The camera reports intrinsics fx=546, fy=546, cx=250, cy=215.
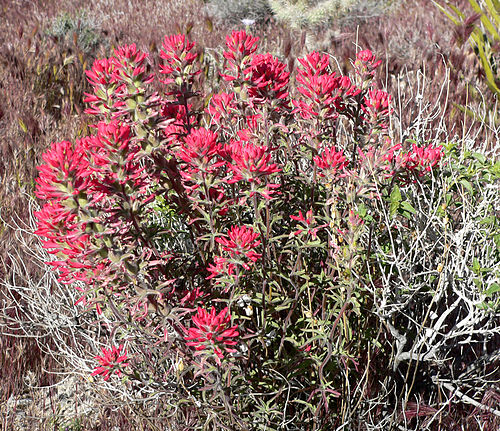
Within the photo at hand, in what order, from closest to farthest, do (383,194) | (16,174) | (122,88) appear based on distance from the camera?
(122,88) < (383,194) < (16,174)

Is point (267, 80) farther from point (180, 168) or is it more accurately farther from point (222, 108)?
point (180, 168)

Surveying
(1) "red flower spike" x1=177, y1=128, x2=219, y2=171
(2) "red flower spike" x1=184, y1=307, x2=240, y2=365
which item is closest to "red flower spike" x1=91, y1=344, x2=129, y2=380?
(2) "red flower spike" x1=184, y1=307, x2=240, y2=365

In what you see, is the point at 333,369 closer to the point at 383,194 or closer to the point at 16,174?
the point at 383,194

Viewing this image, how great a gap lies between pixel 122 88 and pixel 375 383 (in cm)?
135

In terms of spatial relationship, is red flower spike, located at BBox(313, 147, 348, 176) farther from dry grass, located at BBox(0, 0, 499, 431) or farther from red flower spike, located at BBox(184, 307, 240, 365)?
dry grass, located at BBox(0, 0, 499, 431)

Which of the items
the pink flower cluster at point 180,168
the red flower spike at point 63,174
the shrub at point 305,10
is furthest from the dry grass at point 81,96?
the red flower spike at point 63,174

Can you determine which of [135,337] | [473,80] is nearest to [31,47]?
[473,80]

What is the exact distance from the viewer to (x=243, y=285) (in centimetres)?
162

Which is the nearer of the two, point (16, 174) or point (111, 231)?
point (111, 231)

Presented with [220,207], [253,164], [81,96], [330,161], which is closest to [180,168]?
[220,207]

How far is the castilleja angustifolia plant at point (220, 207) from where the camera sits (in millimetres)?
1317

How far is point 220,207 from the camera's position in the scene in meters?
1.50

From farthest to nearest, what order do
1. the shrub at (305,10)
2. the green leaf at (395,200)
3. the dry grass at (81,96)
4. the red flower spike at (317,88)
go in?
the shrub at (305,10)
the dry grass at (81,96)
the green leaf at (395,200)
the red flower spike at (317,88)

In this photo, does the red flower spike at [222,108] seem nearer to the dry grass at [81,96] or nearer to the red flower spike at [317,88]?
the red flower spike at [317,88]
